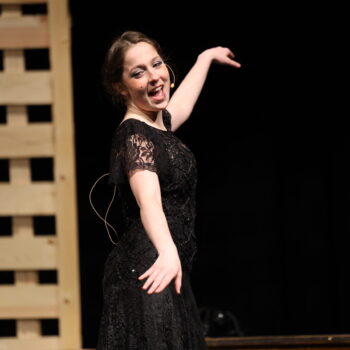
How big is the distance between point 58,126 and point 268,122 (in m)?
0.92

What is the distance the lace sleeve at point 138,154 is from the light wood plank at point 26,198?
1105mm

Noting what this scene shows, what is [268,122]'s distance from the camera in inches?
143

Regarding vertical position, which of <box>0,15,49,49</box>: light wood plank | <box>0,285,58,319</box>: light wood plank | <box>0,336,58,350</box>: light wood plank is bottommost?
<box>0,336,58,350</box>: light wood plank

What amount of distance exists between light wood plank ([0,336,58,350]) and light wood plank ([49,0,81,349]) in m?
0.05

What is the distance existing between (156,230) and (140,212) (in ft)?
0.35

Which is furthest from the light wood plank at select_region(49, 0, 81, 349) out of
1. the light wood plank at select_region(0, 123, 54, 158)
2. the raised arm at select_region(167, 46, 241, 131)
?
the raised arm at select_region(167, 46, 241, 131)

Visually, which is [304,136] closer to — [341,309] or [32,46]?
[341,309]

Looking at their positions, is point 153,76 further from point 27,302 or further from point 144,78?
point 27,302

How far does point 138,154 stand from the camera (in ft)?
6.95

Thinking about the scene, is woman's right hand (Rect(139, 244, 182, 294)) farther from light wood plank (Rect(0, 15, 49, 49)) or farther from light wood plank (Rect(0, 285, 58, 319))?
light wood plank (Rect(0, 15, 49, 49))

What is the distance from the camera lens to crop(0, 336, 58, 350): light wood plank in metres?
3.23

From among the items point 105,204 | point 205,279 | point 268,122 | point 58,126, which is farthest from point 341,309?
point 58,126

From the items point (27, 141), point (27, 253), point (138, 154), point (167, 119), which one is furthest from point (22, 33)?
point (138, 154)

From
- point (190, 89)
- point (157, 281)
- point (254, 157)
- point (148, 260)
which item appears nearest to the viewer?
point (157, 281)
